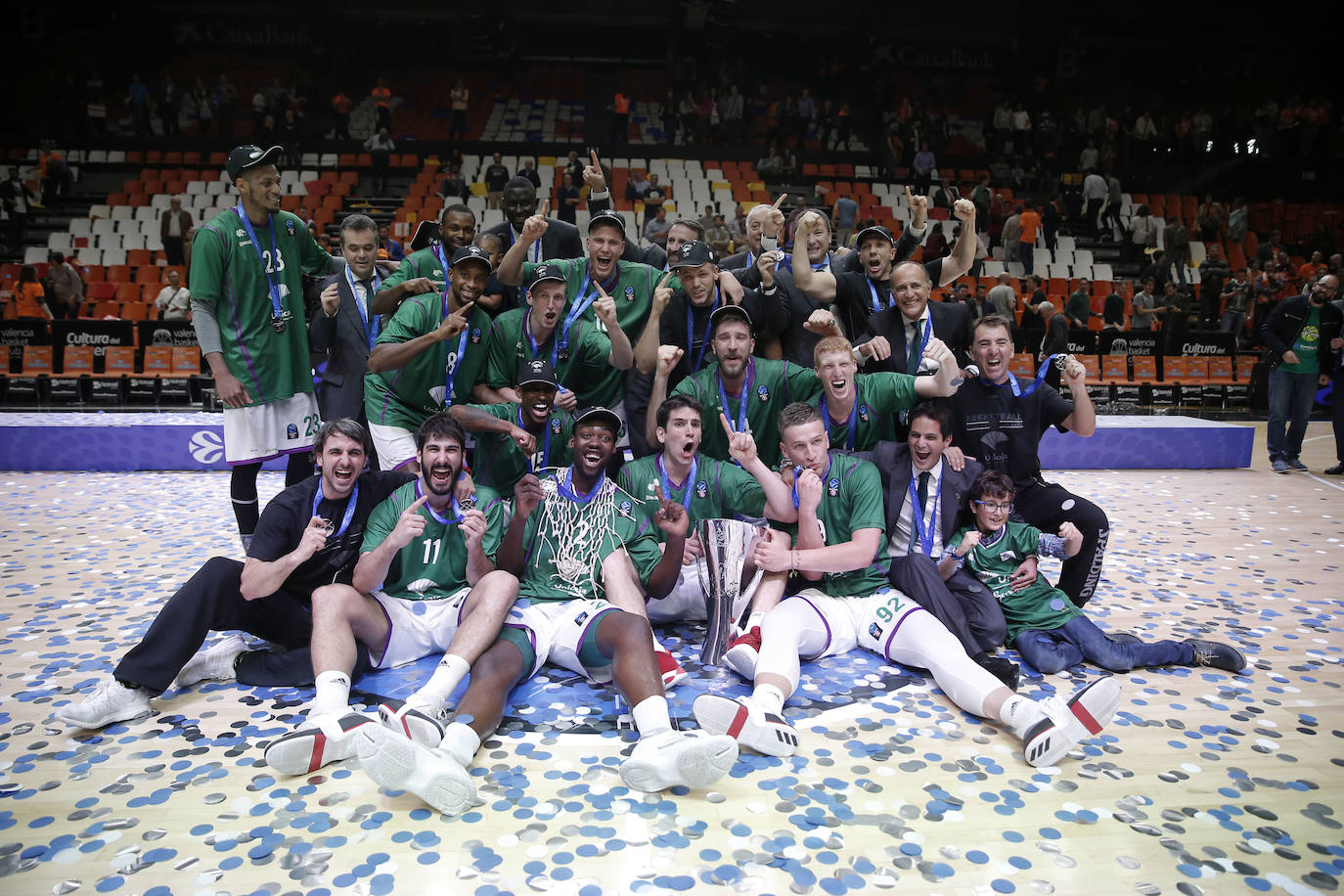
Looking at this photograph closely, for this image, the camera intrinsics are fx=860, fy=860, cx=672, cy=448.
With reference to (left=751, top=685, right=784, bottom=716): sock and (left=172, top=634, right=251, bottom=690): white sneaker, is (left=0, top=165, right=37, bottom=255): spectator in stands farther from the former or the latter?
(left=751, top=685, right=784, bottom=716): sock

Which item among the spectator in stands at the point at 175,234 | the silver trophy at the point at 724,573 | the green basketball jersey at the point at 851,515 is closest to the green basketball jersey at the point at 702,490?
the silver trophy at the point at 724,573

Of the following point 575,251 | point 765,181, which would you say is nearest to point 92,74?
point 765,181

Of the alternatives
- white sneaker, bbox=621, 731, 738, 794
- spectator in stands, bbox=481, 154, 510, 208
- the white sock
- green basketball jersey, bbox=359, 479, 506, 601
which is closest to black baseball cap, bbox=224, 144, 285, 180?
green basketball jersey, bbox=359, 479, 506, 601

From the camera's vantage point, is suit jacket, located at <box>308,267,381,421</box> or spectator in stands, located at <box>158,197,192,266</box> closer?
suit jacket, located at <box>308,267,381,421</box>

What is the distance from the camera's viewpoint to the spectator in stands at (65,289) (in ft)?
35.1

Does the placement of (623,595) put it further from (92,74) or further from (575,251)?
(92,74)

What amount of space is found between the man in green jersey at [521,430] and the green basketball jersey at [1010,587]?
171cm

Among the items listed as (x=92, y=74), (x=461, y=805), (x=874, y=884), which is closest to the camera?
(x=874, y=884)

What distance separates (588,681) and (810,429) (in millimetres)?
1251

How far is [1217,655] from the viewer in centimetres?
327

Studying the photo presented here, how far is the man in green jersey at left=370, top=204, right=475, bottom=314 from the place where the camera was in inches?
158

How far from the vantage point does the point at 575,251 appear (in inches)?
183

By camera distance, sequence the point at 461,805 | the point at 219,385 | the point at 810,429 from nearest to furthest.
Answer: the point at 461,805 → the point at 810,429 → the point at 219,385

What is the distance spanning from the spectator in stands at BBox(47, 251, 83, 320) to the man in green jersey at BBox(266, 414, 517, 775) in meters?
10.2
